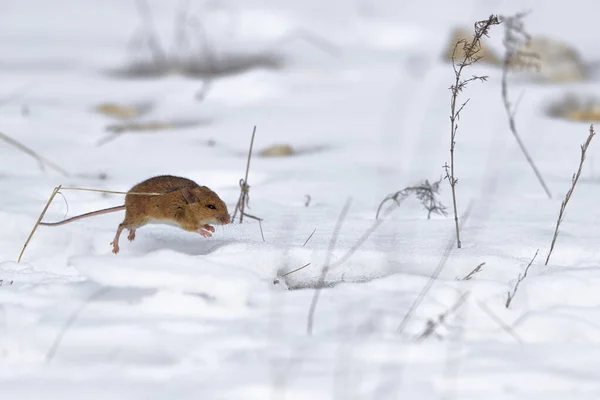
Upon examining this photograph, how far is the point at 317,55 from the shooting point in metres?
8.52

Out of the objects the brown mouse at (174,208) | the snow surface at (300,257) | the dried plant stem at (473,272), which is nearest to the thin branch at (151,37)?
the snow surface at (300,257)

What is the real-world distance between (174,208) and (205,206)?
0.10 m

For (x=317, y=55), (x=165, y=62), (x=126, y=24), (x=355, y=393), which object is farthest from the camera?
(x=126, y=24)

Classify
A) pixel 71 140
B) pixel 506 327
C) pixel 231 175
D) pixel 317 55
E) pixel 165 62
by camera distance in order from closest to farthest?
pixel 506 327
pixel 231 175
pixel 71 140
pixel 165 62
pixel 317 55

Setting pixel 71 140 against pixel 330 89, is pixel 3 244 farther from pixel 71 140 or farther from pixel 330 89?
pixel 330 89

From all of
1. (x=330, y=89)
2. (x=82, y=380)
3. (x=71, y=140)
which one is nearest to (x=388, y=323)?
(x=82, y=380)

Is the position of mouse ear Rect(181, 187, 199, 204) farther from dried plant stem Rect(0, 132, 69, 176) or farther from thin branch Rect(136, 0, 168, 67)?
thin branch Rect(136, 0, 168, 67)

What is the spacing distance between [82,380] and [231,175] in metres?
2.33

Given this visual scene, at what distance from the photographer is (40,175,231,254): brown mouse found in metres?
2.82

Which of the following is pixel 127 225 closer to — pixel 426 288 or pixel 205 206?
pixel 205 206

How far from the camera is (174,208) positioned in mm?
2820

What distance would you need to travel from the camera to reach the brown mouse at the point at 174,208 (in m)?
2.82

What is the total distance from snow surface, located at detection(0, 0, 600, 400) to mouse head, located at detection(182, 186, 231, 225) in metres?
0.09

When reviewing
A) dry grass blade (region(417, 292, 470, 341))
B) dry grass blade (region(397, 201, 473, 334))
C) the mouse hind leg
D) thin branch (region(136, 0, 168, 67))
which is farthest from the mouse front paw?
thin branch (region(136, 0, 168, 67))
